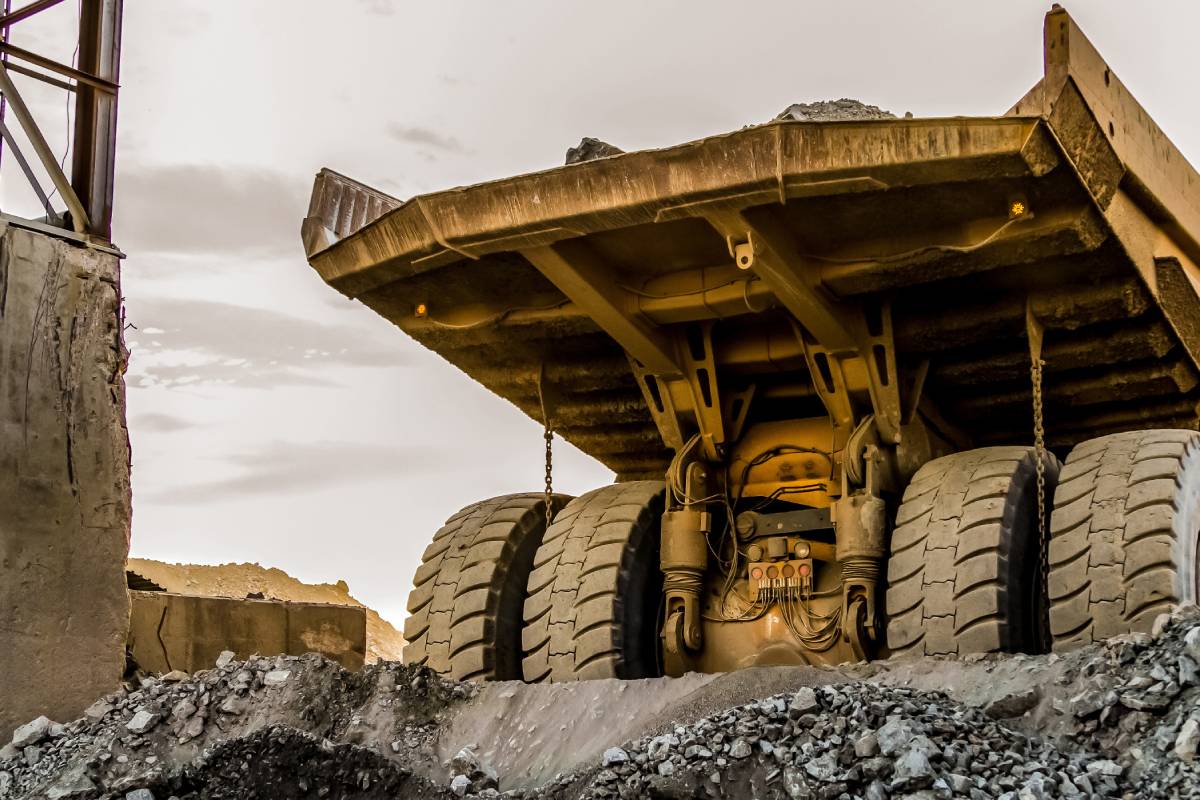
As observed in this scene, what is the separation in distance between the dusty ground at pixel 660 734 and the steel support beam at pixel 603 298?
1.49 m

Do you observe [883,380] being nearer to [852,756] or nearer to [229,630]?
[852,756]

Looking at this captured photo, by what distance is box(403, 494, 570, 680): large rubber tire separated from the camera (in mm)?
6332

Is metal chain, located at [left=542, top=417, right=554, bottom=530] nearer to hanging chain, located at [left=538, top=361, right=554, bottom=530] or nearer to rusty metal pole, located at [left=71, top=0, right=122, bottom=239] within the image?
hanging chain, located at [left=538, top=361, right=554, bottom=530]

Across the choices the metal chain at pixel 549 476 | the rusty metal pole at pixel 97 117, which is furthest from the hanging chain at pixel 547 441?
the rusty metal pole at pixel 97 117

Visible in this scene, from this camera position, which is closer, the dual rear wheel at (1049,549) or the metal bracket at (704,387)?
the dual rear wheel at (1049,549)

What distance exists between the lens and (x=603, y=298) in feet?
19.7

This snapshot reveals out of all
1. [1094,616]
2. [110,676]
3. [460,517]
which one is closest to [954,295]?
[1094,616]

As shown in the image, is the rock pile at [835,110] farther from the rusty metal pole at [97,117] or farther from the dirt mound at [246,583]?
the dirt mound at [246,583]

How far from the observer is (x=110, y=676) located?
6023 mm

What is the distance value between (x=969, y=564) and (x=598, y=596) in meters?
1.53

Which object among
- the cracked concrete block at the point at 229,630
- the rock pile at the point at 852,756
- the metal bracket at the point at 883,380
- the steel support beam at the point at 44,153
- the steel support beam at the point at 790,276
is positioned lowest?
the rock pile at the point at 852,756

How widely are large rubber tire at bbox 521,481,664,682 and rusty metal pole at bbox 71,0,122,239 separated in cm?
240

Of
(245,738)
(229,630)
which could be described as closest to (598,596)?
(245,738)

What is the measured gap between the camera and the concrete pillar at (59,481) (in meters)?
5.80
